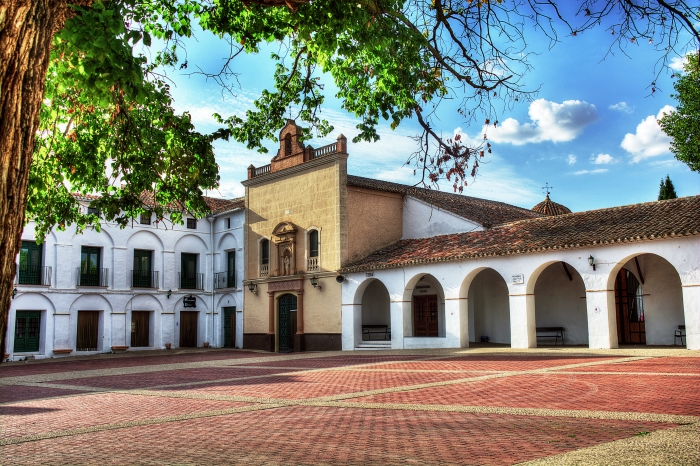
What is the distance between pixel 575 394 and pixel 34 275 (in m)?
26.2

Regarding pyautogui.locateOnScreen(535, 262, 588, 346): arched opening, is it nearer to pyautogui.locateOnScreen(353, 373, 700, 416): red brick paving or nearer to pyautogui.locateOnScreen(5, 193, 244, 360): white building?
pyautogui.locateOnScreen(353, 373, 700, 416): red brick paving

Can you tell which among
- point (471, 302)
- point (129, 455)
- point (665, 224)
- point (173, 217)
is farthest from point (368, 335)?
point (129, 455)

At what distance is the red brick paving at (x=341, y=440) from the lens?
577cm

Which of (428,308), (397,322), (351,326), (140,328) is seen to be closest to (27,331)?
(140,328)

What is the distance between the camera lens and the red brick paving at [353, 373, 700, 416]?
8.32 meters

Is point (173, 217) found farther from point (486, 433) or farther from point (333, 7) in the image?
point (486, 433)

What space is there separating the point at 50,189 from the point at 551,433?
9780 millimetres

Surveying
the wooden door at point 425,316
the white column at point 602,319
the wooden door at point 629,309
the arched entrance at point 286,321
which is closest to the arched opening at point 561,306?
the wooden door at point 629,309

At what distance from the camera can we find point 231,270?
34062mm

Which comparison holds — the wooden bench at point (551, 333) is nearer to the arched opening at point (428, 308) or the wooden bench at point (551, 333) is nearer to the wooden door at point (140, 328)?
the arched opening at point (428, 308)

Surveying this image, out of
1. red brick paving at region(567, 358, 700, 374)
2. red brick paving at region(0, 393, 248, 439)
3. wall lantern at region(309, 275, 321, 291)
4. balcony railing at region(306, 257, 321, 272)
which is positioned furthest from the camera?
balcony railing at region(306, 257, 321, 272)

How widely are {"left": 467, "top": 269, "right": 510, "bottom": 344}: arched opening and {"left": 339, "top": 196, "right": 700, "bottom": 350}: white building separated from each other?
4 centimetres

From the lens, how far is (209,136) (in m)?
10.3

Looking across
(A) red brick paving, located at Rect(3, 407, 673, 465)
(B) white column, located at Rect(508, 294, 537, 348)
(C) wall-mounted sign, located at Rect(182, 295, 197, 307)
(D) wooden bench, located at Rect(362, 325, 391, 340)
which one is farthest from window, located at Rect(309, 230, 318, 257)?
(A) red brick paving, located at Rect(3, 407, 673, 465)
